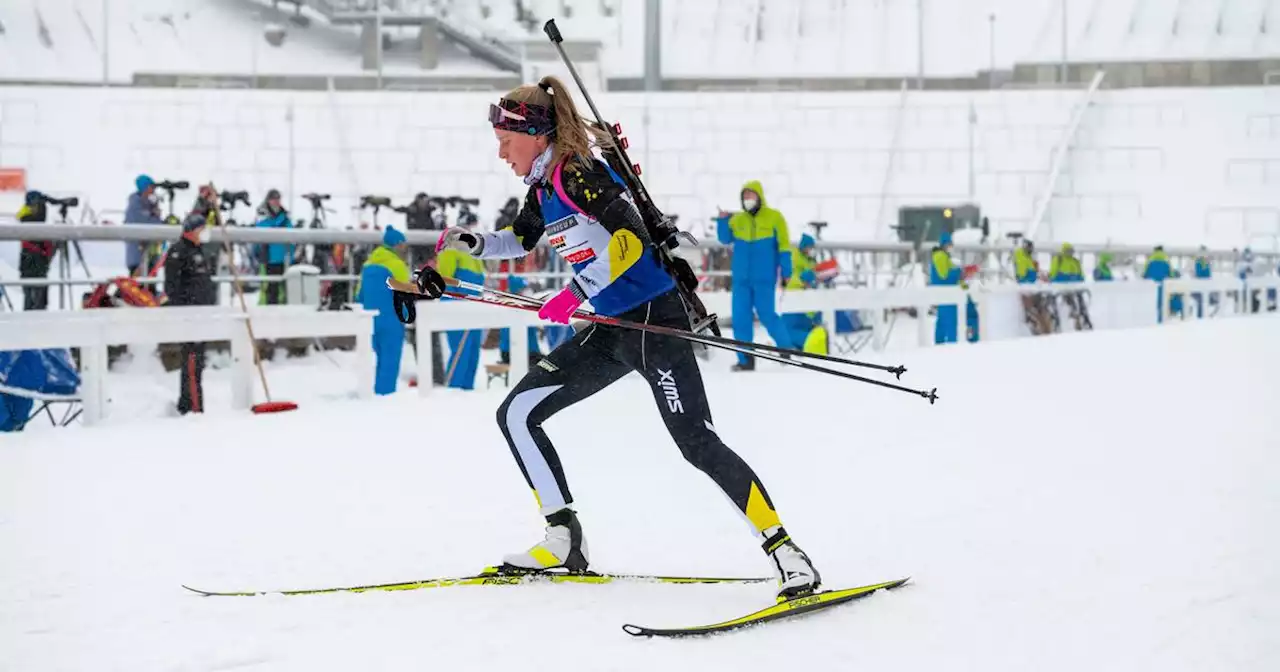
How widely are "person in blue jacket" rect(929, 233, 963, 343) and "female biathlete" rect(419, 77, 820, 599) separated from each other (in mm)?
14474

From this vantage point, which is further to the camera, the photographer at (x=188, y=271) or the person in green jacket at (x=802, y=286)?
the person in green jacket at (x=802, y=286)

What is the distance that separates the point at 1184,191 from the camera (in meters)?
32.8

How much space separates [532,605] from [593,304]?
3.45 ft

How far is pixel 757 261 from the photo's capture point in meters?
13.3

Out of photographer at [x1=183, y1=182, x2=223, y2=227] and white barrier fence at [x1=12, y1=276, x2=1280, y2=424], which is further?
photographer at [x1=183, y1=182, x2=223, y2=227]

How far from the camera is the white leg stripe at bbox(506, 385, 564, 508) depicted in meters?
4.44

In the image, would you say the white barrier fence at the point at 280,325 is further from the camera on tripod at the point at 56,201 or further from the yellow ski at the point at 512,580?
the yellow ski at the point at 512,580

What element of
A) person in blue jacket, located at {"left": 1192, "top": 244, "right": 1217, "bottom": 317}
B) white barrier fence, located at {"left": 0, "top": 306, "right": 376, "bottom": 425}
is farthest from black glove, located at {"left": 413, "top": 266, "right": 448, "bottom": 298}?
person in blue jacket, located at {"left": 1192, "top": 244, "right": 1217, "bottom": 317}

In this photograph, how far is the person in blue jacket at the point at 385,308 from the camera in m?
11.7

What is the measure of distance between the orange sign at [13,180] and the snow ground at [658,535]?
2172 centimetres

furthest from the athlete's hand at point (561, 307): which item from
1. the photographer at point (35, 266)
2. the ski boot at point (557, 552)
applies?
the photographer at point (35, 266)

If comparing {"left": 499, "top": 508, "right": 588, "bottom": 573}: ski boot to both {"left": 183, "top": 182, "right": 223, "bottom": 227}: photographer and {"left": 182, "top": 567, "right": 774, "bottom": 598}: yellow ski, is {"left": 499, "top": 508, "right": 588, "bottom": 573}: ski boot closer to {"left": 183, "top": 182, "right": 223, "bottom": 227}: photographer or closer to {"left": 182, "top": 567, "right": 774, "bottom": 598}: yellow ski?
{"left": 182, "top": 567, "right": 774, "bottom": 598}: yellow ski

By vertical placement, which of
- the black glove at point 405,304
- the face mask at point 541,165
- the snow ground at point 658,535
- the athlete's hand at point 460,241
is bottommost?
the snow ground at point 658,535

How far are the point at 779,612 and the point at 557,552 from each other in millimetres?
938
